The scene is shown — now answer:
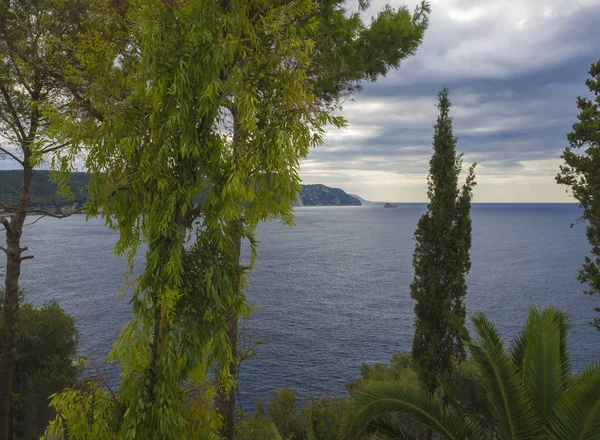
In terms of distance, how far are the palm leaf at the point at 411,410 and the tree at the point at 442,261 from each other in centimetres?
664

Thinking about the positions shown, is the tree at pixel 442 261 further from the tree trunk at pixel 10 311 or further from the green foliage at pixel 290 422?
the tree trunk at pixel 10 311

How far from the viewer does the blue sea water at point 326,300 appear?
97.8 feet

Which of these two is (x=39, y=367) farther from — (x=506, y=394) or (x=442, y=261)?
(x=506, y=394)

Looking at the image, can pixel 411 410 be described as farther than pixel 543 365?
No

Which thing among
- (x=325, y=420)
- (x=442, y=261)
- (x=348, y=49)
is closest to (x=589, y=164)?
(x=442, y=261)

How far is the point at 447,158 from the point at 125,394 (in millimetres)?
11933

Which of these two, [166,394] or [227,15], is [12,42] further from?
[166,394]

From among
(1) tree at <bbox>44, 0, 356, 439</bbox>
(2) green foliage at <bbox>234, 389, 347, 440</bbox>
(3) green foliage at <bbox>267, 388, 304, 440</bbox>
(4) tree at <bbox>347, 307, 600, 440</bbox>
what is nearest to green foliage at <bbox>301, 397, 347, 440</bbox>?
(2) green foliage at <bbox>234, 389, 347, 440</bbox>

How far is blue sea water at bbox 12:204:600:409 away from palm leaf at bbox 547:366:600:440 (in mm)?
6228

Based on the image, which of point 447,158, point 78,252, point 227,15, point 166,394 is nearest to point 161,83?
point 227,15

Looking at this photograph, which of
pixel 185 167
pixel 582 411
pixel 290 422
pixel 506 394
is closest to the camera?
pixel 582 411

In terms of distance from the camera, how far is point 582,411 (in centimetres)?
560

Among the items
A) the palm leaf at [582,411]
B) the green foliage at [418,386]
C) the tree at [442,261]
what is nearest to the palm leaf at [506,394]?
the palm leaf at [582,411]

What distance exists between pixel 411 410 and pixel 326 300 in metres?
40.2
